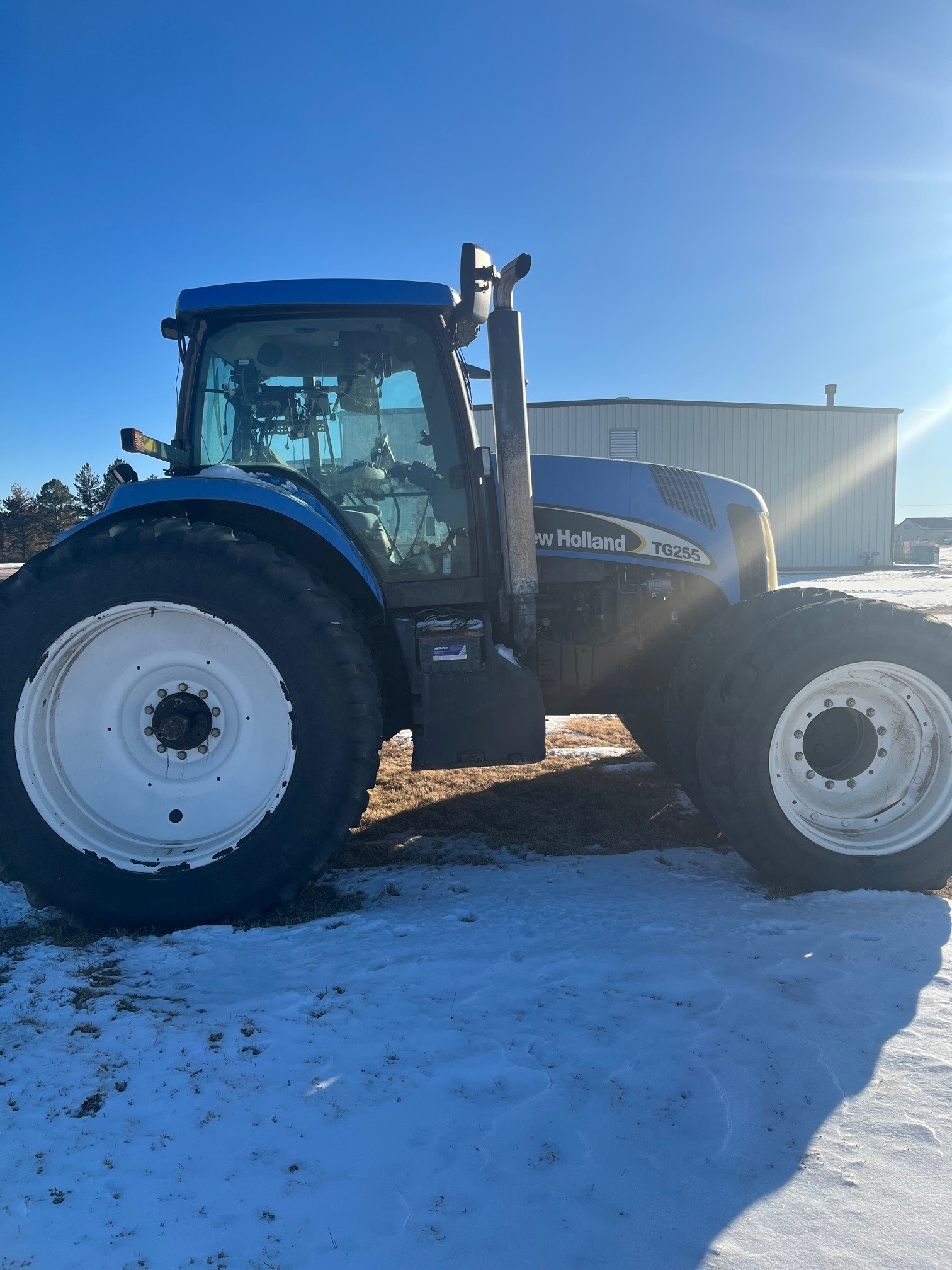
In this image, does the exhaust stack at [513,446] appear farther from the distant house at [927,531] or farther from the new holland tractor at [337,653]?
the distant house at [927,531]

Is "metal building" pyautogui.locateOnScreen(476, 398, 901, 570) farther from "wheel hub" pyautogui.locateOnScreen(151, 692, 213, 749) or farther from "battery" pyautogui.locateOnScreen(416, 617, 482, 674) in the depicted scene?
"wheel hub" pyautogui.locateOnScreen(151, 692, 213, 749)

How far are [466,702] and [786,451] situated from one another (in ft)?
73.7

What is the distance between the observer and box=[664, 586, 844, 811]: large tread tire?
11.4 ft

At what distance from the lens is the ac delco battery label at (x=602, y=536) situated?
13.0ft

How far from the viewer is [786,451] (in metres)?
23.0

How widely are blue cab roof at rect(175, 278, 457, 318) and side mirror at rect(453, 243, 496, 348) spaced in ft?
0.72

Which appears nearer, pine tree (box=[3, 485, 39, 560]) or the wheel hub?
the wheel hub

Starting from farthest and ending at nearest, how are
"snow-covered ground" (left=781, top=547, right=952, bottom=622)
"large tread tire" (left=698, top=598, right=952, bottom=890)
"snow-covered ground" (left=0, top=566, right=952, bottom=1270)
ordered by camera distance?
"snow-covered ground" (left=781, top=547, right=952, bottom=622), "large tread tire" (left=698, top=598, right=952, bottom=890), "snow-covered ground" (left=0, top=566, right=952, bottom=1270)

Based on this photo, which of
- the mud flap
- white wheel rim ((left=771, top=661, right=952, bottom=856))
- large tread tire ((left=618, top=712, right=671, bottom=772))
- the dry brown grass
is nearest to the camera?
white wheel rim ((left=771, top=661, right=952, bottom=856))

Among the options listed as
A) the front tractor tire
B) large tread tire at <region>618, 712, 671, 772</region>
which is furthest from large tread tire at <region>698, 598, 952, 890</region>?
large tread tire at <region>618, 712, 671, 772</region>

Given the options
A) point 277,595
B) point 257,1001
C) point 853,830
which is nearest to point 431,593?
point 277,595

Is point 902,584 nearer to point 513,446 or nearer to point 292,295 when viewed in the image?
point 513,446

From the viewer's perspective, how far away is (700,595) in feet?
13.6

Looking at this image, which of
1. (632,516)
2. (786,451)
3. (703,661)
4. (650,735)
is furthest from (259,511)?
(786,451)
